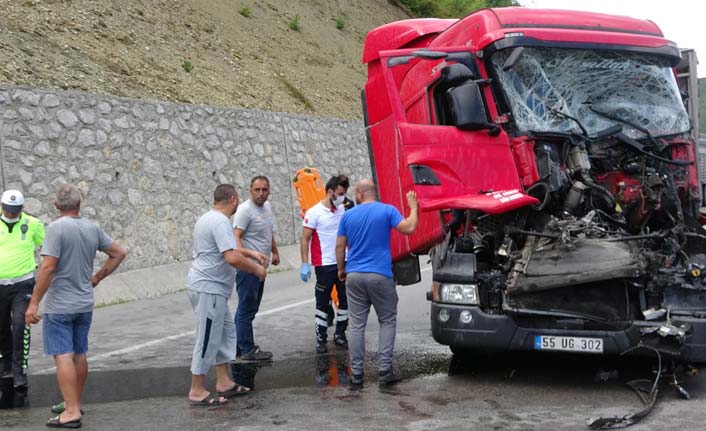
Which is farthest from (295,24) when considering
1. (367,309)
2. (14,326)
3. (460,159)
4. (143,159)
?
(367,309)

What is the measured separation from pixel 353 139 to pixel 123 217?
9551mm

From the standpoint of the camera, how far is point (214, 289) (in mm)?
7660

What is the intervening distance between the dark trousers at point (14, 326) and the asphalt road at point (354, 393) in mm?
284

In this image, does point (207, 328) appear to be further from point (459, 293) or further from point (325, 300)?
point (325, 300)

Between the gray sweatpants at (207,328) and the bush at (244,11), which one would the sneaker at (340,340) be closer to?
the gray sweatpants at (207,328)

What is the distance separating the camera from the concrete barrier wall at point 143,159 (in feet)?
Result: 46.5

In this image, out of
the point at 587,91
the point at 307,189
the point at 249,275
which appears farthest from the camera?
the point at 307,189

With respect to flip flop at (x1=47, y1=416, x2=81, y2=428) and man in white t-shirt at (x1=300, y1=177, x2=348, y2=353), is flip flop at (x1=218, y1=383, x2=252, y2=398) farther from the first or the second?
man in white t-shirt at (x1=300, y1=177, x2=348, y2=353)

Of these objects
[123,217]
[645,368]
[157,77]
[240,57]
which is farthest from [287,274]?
[645,368]

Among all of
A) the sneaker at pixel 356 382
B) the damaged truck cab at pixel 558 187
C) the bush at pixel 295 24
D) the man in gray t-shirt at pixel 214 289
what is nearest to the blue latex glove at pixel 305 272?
the damaged truck cab at pixel 558 187

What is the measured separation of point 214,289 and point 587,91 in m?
3.77

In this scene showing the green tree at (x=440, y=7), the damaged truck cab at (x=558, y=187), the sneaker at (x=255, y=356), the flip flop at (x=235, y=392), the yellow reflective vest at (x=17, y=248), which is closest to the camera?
the damaged truck cab at (x=558, y=187)

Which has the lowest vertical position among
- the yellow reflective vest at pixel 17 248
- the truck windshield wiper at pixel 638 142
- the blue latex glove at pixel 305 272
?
the blue latex glove at pixel 305 272

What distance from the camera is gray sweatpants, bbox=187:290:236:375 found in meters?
7.57
